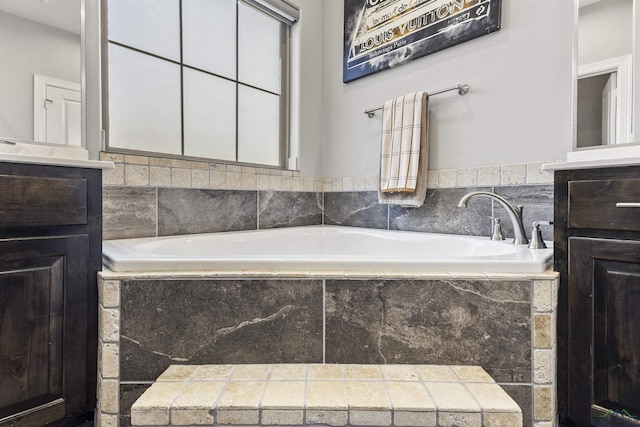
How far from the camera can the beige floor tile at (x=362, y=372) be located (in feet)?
3.36

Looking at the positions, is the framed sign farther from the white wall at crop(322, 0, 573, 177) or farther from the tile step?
the tile step

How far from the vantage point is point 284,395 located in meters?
0.93

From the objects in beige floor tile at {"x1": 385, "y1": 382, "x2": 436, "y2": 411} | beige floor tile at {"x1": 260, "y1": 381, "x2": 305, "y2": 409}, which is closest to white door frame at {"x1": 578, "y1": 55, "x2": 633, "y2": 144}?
beige floor tile at {"x1": 385, "y1": 382, "x2": 436, "y2": 411}

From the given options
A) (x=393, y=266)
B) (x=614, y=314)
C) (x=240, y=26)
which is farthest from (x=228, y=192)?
(x=614, y=314)

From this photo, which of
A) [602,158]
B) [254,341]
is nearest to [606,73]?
[602,158]

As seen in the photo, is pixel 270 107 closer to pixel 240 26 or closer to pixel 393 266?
pixel 240 26

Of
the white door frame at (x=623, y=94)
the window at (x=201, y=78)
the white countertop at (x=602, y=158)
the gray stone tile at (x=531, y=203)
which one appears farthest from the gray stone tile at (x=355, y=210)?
the white door frame at (x=623, y=94)

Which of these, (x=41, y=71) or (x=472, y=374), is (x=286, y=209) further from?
(x=472, y=374)

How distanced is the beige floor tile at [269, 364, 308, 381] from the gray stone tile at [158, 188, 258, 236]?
116 centimetres

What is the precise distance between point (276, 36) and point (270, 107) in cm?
54

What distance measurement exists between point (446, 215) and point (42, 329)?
6.28ft

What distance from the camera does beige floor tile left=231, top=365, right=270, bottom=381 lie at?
1.02 m

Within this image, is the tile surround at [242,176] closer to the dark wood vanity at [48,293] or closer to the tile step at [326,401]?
the dark wood vanity at [48,293]

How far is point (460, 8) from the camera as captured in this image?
196 centimetres
